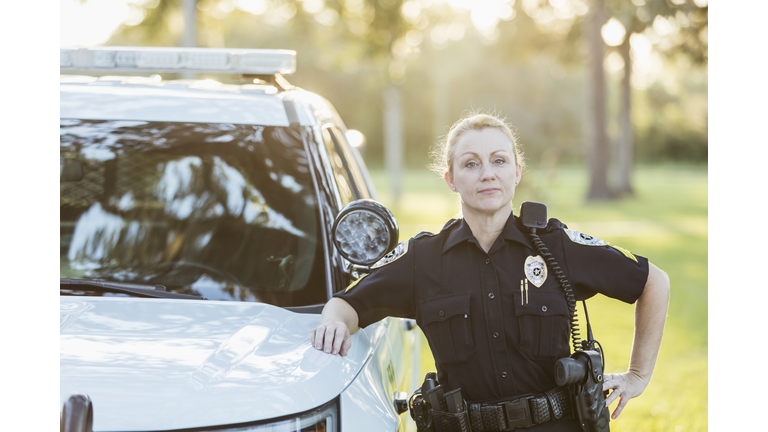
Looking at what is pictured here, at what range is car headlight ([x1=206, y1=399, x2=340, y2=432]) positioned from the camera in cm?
171

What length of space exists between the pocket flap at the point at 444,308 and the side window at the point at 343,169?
0.65 m

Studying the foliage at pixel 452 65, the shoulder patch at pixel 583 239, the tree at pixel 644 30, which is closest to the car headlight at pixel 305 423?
the shoulder patch at pixel 583 239

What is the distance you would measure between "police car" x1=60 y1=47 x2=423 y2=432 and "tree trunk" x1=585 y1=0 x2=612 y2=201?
64.8ft

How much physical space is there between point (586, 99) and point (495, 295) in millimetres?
31775

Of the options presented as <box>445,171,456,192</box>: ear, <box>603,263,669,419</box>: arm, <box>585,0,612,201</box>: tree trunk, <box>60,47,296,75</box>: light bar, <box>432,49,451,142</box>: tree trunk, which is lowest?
<box>603,263,669,419</box>: arm

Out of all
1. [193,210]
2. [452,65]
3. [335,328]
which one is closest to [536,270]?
[335,328]

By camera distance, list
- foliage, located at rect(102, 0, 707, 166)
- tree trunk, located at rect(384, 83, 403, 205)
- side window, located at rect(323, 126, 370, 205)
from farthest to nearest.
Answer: tree trunk, located at rect(384, 83, 403, 205) → foliage, located at rect(102, 0, 707, 166) → side window, located at rect(323, 126, 370, 205)

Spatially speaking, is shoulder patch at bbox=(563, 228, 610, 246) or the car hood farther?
shoulder patch at bbox=(563, 228, 610, 246)

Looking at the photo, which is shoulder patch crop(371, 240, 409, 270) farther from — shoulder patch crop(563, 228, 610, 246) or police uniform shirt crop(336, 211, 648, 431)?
shoulder patch crop(563, 228, 610, 246)

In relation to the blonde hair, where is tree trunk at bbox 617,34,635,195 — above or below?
above

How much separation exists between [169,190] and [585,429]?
6.34ft

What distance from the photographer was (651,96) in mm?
49219

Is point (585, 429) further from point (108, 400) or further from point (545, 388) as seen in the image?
point (108, 400)

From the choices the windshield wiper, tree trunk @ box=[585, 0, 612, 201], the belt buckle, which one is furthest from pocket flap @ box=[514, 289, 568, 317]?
tree trunk @ box=[585, 0, 612, 201]
